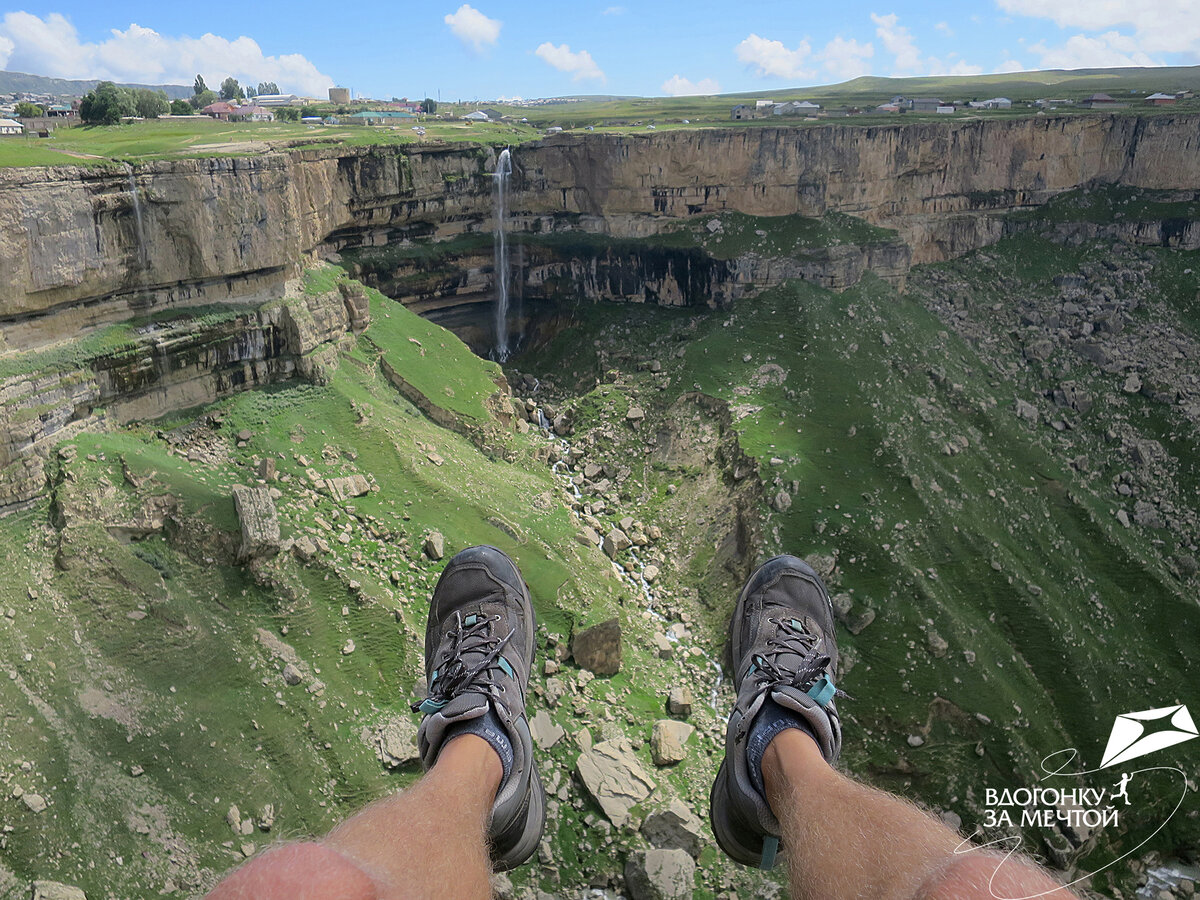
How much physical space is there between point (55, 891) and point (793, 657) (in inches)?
620

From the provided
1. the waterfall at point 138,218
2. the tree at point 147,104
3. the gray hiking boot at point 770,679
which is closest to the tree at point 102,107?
the tree at point 147,104

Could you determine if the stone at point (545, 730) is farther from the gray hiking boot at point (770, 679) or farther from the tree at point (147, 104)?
the tree at point (147, 104)

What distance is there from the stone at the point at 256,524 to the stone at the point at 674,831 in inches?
518

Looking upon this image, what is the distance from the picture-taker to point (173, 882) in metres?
16.0

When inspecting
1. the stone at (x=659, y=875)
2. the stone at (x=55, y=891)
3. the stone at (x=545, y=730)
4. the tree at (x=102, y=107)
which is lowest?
the stone at (x=659, y=875)

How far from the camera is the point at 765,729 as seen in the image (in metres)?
7.97

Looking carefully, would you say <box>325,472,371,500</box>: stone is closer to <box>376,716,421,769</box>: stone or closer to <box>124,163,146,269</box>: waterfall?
<box>376,716,421,769</box>: stone

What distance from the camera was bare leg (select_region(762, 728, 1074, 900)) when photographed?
3762mm

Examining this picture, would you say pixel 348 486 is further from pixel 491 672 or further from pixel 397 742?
pixel 491 672

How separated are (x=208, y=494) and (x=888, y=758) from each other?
23483 millimetres

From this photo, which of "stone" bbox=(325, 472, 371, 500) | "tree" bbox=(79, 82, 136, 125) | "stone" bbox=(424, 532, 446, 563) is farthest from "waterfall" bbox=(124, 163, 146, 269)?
"tree" bbox=(79, 82, 136, 125)

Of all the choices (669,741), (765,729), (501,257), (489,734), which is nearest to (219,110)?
(501,257)

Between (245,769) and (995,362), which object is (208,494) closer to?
(245,769)

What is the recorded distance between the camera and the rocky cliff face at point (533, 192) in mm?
23516
